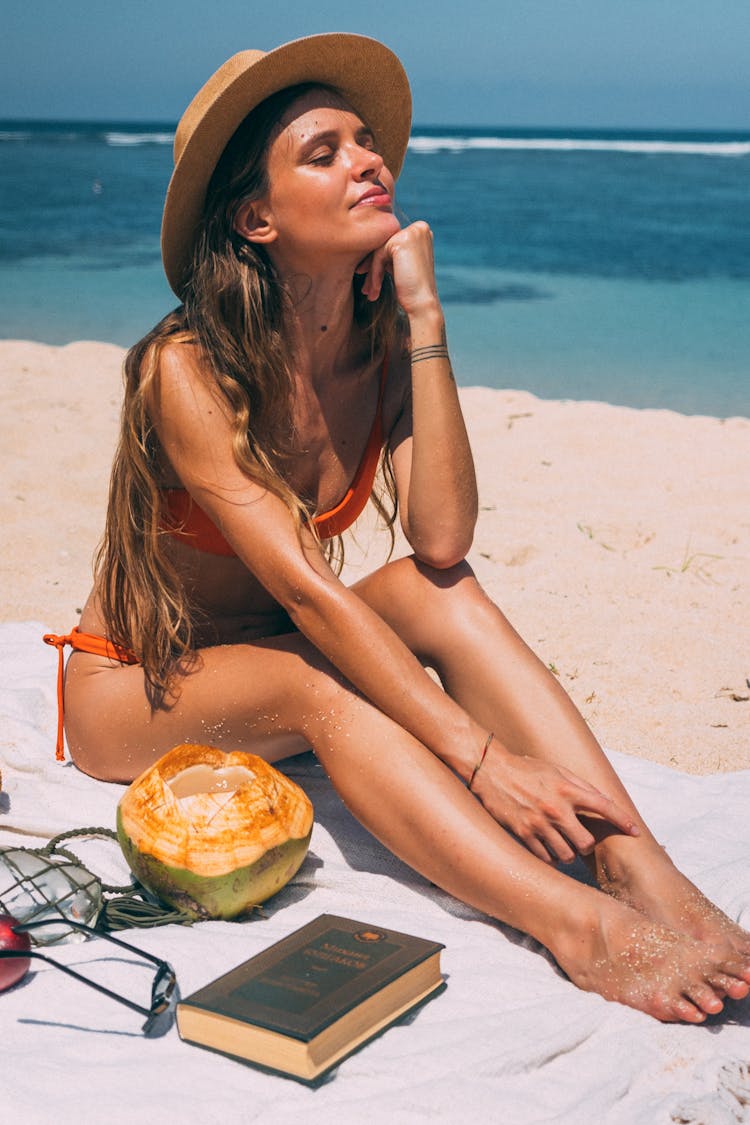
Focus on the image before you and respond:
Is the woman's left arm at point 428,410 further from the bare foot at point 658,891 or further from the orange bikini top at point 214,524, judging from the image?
the bare foot at point 658,891

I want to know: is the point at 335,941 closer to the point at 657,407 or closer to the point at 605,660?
the point at 605,660

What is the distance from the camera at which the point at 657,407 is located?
9.21 meters

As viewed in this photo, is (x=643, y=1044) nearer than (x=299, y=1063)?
No

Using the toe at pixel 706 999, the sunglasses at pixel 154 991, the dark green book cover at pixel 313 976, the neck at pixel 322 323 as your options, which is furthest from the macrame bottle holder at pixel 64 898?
the neck at pixel 322 323

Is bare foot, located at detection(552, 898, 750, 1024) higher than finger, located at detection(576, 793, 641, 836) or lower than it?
lower

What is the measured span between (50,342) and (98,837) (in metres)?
9.04

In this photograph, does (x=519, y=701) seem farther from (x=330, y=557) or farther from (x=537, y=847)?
(x=330, y=557)

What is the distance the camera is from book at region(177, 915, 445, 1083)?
1799 mm

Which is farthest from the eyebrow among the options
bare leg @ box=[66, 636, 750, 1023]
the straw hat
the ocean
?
the ocean

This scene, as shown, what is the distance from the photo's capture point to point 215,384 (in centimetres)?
264

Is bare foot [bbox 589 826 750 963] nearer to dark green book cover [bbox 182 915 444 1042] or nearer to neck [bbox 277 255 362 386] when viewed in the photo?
dark green book cover [bbox 182 915 444 1042]

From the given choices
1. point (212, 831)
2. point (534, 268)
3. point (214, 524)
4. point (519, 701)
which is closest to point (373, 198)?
point (214, 524)

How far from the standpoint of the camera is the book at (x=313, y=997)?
1.80 metres

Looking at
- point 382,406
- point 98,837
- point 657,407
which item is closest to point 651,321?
point 657,407
